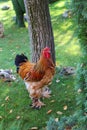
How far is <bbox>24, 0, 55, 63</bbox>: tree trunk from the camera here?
6.15 m

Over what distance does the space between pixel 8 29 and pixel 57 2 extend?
164 inches

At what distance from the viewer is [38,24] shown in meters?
6.30

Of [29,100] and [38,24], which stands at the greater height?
[38,24]

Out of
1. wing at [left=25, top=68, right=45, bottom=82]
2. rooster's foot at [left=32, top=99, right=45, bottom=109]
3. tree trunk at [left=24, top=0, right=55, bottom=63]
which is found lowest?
rooster's foot at [left=32, top=99, right=45, bottom=109]

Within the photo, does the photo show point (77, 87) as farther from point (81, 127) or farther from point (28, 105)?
point (28, 105)

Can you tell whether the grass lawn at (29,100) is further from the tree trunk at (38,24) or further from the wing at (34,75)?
the wing at (34,75)

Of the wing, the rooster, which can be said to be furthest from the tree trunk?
the wing

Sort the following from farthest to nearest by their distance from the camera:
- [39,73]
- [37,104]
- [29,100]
Result: [29,100], [37,104], [39,73]

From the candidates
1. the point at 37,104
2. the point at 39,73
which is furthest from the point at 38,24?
the point at 37,104

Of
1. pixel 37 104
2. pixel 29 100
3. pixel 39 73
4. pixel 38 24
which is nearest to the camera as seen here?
pixel 39 73

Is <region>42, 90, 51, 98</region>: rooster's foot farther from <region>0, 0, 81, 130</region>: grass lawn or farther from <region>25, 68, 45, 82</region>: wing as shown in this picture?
<region>25, 68, 45, 82</region>: wing

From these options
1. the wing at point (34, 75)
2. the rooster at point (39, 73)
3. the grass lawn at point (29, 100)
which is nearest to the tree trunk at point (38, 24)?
the grass lawn at point (29, 100)

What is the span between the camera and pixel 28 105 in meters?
5.90

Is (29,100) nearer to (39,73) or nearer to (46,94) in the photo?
(46,94)
